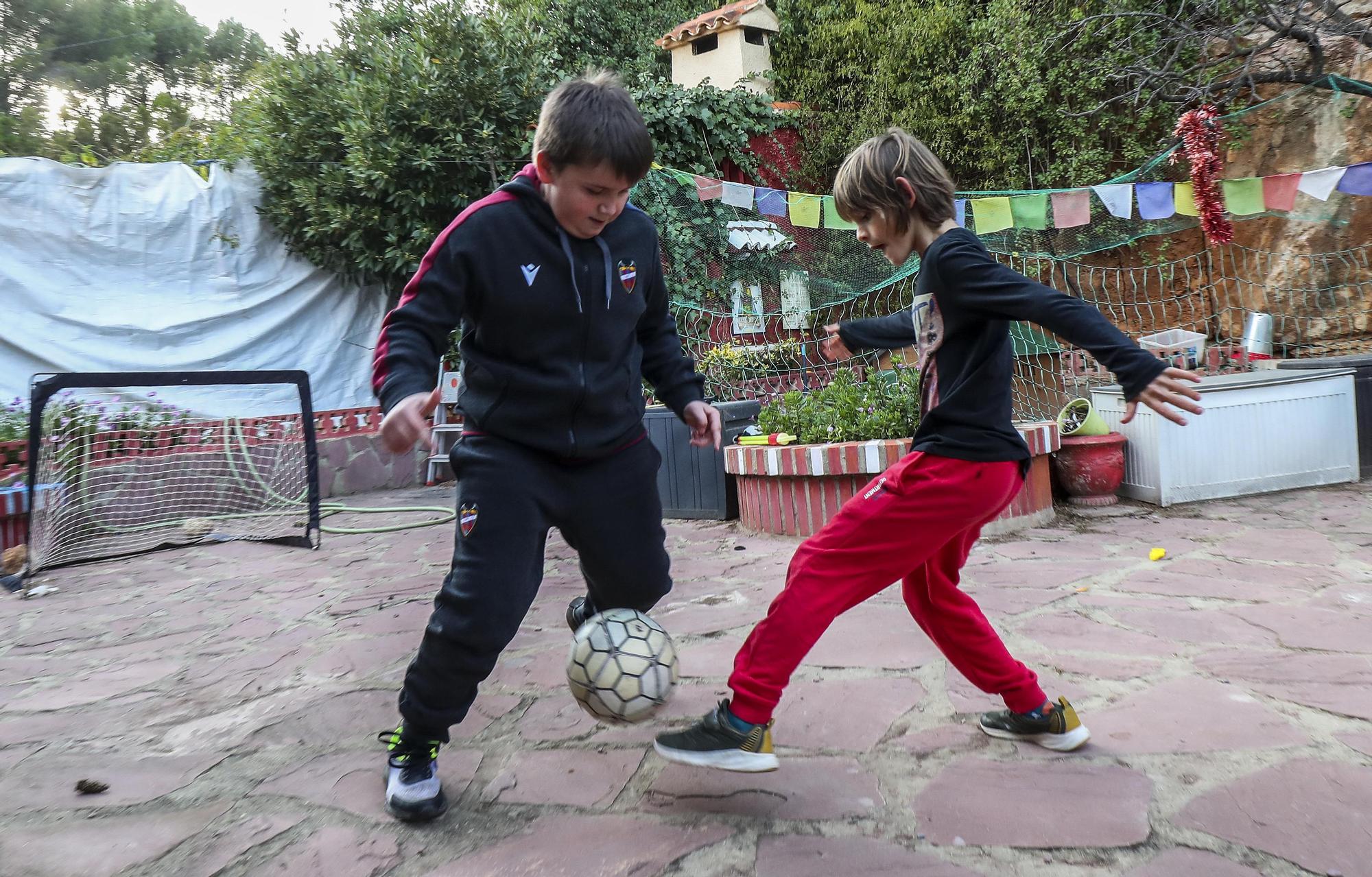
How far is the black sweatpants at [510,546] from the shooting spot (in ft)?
6.26

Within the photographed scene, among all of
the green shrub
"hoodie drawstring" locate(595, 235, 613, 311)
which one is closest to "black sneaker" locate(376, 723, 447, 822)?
"hoodie drawstring" locate(595, 235, 613, 311)

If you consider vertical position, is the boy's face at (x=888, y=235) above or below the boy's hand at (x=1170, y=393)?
above

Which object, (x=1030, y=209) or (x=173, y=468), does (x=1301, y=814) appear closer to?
(x=1030, y=209)

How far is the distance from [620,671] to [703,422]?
27.7 inches

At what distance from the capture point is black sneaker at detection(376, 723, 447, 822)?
6.39ft

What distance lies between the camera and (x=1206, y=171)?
23.1ft

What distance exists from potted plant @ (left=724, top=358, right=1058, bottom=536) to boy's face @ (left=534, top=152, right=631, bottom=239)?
2898mm

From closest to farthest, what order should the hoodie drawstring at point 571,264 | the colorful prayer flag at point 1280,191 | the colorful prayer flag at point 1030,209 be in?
the hoodie drawstring at point 571,264
the colorful prayer flag at point 1280,191
the colorful prayer flag at point 1030,209

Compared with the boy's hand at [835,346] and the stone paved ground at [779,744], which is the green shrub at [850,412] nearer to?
the stone paved ground at [779,744]

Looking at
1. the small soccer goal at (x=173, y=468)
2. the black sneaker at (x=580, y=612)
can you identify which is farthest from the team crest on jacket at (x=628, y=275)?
the small soccer goal at (x=173, y=468)

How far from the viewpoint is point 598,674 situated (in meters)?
1.94

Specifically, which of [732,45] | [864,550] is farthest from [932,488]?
[732,45]

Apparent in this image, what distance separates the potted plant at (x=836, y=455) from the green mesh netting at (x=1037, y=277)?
2608 millimetres

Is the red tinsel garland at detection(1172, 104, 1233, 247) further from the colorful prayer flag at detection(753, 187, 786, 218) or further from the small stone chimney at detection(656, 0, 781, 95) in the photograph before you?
the small stone chimney at detection(656, 0, 781, 95)
